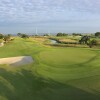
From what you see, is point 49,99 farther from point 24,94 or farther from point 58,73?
point 58,73

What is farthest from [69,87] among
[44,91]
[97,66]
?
[97,66]

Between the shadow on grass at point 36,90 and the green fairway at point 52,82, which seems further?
the green fairway at point 52,82

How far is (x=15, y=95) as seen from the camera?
13.1 metres

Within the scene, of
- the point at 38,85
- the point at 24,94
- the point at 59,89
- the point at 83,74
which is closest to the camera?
the point at 24,94

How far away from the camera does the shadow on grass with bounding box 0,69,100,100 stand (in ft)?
41.7

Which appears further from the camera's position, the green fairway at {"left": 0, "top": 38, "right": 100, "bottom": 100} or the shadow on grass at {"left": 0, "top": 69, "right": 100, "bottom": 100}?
the green fairway at {"left": 0, "top": 38, "right": 100, "bottom": 100}

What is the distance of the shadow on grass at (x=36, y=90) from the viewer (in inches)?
501

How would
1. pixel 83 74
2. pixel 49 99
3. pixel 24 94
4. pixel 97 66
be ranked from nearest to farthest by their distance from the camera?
pixel 49 99 < pixel 24 94 < pixel 83 74 < pixel 97 66

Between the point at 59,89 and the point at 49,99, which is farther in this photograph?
the point at 59,89

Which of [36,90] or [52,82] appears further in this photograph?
[52,82]

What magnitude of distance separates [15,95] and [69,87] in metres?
3.35

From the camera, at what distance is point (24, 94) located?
1322 cm

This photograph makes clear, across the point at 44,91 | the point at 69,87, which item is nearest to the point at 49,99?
the point at 44,91

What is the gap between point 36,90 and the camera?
14000mm
